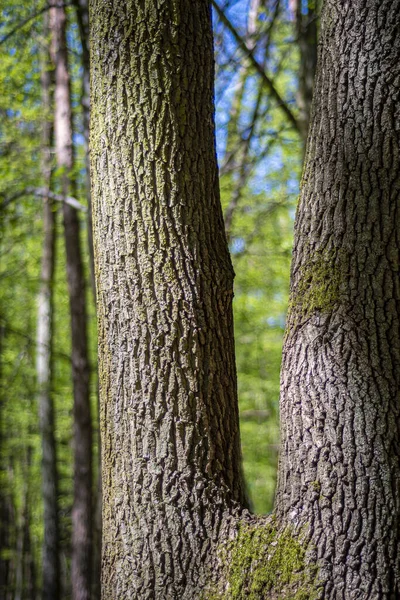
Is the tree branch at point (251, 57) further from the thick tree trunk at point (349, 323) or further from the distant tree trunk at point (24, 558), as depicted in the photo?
the distant tree trunk at point (24, 558)

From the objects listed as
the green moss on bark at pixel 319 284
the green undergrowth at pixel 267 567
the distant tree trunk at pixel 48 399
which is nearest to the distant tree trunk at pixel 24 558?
the distant tree trunk at pixel 48 399

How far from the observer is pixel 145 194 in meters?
2.23

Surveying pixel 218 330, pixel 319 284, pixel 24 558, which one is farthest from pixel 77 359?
pixel 24 558

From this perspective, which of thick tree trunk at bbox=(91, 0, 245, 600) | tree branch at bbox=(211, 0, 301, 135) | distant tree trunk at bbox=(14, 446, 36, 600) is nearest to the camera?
thick tree trunk at bbox=(91, 0, 245, 600)

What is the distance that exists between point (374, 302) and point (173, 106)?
1.05 metres

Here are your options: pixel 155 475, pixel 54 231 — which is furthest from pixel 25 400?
pixel 155 475

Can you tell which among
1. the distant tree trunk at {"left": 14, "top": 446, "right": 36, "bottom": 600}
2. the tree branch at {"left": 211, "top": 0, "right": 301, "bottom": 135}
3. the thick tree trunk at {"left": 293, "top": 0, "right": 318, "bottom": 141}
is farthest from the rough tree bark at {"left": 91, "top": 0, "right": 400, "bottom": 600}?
the distant tree trunk at {"left": 14, "top": 446, "right": 36, "bottom": 600}

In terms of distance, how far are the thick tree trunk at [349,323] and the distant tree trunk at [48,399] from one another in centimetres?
612

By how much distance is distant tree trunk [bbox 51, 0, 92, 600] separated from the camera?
7.21 meters

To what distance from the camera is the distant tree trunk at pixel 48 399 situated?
27.1 feet

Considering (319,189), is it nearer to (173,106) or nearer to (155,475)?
(173,106)

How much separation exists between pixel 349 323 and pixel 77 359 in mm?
5739

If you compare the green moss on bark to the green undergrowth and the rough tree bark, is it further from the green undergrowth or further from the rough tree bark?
the green undergrowth

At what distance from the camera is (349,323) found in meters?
2.10
